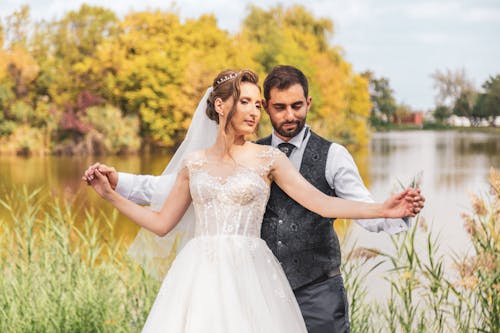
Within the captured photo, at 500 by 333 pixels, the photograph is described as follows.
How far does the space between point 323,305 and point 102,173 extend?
3.45ft

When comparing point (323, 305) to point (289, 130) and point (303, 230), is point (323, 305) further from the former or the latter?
point (289, 130)

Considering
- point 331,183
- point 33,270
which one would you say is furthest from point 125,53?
point 331,183

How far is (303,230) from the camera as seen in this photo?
283 cm

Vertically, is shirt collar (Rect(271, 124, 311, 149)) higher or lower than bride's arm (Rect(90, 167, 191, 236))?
higher

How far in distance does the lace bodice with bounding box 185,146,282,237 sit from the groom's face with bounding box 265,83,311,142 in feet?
0.34

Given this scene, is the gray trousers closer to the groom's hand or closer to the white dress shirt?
the white dress shirt

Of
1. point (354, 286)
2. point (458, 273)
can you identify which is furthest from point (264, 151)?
point (354, 286)

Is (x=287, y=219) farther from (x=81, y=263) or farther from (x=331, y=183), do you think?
(x=81, y=263)

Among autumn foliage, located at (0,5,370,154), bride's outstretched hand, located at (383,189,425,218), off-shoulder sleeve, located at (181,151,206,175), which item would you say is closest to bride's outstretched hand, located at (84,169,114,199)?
off-shoulder sleeve, located at (181,151,206,175)

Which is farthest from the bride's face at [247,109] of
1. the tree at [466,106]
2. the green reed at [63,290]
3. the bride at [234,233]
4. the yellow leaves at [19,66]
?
the yellow leaves at [19,66]

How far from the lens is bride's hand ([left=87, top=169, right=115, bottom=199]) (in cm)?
298

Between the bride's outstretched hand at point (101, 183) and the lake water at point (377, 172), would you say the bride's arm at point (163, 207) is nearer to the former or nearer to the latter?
the bride's outstretched hand at point (101, 183)

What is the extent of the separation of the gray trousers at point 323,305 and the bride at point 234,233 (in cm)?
12

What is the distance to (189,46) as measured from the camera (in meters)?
29.6
